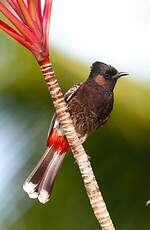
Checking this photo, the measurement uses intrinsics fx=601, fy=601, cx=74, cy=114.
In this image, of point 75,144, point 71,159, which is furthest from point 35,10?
point 71,159

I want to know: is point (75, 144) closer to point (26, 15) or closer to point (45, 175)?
point (26, 15)

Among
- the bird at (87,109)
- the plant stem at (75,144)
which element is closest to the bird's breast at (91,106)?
the bird at (87,109)

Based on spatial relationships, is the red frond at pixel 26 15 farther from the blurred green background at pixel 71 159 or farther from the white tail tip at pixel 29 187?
the blurred green background at pixel 71 159

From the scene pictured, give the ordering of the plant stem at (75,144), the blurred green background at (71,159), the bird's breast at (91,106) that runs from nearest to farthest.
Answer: the plant stem at (75,144) → the bird's breast at (91,106) → the blurred green background at (71,159)

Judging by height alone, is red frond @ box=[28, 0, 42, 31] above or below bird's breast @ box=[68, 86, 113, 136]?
above

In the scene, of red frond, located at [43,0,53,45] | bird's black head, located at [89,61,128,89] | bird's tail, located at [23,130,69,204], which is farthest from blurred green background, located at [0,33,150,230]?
red frond, located at [43,0,53,45]

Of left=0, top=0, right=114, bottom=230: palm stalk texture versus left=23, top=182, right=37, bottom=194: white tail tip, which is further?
Answer: left=23, top=182, right=37, bottom=194: white tail tip

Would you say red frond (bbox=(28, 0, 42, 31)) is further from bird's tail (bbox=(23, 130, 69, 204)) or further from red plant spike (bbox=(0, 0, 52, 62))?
bird's tail (bbox=(23, 130, 69, 204))
